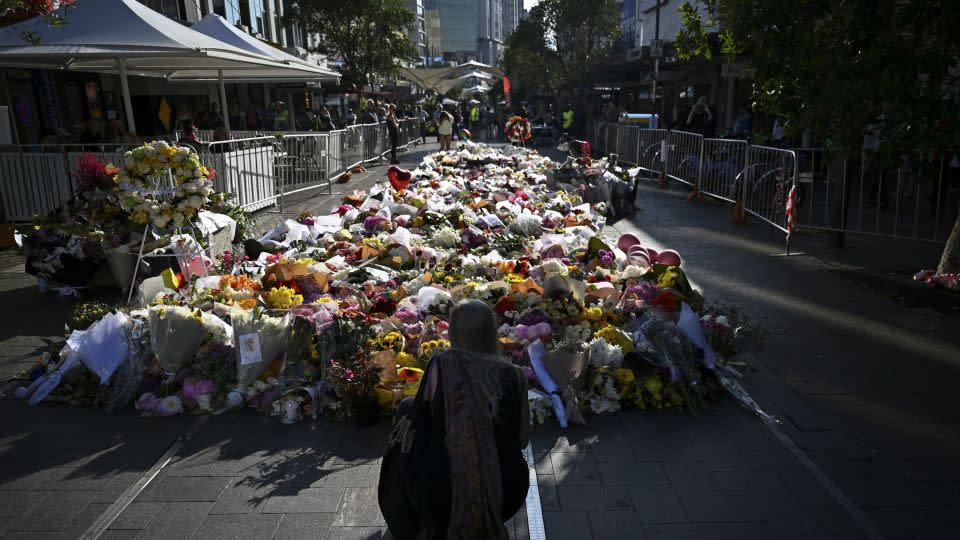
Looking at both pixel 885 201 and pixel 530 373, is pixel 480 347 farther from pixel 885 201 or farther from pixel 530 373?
pixel 885 201

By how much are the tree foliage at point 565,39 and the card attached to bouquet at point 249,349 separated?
151 ft

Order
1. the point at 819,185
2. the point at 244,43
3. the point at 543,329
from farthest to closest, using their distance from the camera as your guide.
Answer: the point at 819,185
the point at 244,43
the point at 543,329

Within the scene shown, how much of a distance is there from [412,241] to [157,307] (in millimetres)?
3761

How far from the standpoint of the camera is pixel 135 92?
2344 cm

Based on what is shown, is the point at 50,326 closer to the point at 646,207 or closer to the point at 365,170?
the point at 646,207

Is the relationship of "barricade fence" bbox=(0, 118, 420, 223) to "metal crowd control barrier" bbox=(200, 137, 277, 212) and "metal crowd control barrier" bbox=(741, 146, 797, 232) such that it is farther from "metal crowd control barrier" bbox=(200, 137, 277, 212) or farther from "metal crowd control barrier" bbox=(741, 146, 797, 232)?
"metal crowd control barrier" bbox=(741, 146, 797, 232)

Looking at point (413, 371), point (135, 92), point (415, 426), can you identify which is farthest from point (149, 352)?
point (135, 92)

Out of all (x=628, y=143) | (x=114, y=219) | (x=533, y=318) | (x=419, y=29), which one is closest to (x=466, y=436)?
(x=533, y=318)

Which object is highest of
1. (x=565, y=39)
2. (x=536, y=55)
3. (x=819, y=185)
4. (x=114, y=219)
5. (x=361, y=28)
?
(x=565, y=39)

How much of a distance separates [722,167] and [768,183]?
2.46 metres

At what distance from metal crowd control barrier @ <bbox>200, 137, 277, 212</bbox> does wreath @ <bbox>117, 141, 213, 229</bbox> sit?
3857mm

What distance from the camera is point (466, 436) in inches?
115

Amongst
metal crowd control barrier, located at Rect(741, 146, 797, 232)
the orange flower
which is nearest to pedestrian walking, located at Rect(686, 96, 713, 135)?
metal crowd control barrier, located at Rect(741, 146, 797, 232)

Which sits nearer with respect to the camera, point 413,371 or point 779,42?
point 413,371
